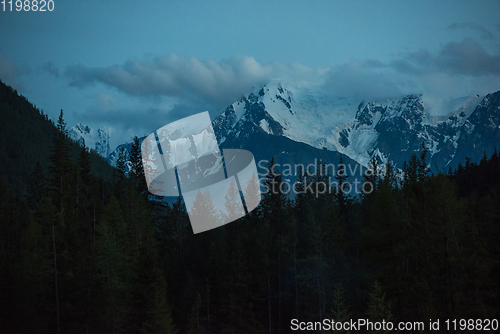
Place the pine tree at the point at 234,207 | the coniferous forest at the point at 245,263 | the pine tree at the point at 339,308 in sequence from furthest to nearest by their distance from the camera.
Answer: the pine tree at the point at 234,207, the coniferous forest at the point at 245,263, the pine tree at the point at 339,308

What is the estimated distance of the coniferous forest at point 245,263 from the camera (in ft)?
112

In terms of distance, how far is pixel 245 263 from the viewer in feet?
151

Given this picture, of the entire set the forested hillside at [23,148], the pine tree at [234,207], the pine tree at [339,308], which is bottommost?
the pine tree at [339,308]

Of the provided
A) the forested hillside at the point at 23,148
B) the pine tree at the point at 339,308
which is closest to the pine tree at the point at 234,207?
the pine tree at the point at 339,308

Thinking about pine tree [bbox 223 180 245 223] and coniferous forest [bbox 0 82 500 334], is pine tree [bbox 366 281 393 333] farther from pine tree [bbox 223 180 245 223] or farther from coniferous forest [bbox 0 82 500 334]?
pine tree [bbox 223 180 245 223]

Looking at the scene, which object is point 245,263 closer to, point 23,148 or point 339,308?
point 339,308

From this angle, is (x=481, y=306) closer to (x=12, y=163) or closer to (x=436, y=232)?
(x=436, y=232)

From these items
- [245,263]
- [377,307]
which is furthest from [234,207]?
[377,307]

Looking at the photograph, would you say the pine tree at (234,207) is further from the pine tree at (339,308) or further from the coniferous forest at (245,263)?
the pine tree at (339,308)

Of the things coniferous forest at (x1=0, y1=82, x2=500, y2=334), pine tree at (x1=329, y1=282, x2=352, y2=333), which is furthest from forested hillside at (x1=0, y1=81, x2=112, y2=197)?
pine tree at (x1=329, y1=282, x2=352, y2=333)

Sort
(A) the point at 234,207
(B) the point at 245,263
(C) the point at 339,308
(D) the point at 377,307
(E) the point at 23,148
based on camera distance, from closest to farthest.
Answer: (D) the point at 377,307 → (C) the point at 339,308 → (B) the point at 245,263 → (A) the point at 234,207 → (E) the point at 23,148

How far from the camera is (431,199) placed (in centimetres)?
3622

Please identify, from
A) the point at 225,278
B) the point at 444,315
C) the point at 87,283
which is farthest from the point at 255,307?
the point at 444,315

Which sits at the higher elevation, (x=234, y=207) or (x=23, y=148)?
(x=23, y=148)
